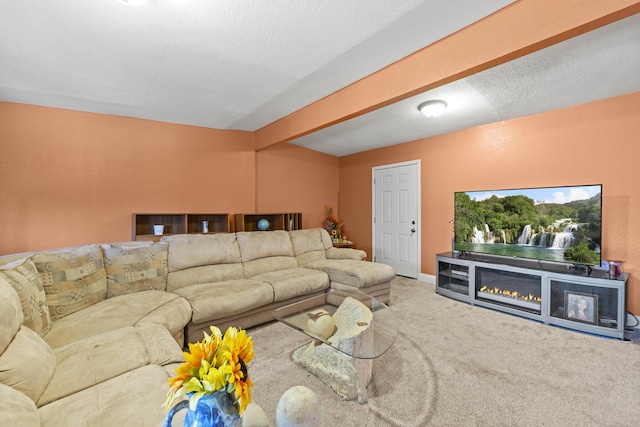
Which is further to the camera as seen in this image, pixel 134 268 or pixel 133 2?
pixel 134 268

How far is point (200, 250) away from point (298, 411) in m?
2.37

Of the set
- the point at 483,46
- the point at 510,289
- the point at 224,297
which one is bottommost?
the point at 510,289

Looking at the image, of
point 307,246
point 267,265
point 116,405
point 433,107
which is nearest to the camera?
point 116,405

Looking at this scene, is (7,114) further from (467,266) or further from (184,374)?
(467,266)

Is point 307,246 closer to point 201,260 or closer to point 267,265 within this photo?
point 267,265

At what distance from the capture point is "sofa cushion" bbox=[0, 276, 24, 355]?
1.10 m

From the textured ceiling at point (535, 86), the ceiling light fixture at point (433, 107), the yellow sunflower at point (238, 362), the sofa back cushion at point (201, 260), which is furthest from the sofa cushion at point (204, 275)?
the ceiling light fixture at point (433, 107)

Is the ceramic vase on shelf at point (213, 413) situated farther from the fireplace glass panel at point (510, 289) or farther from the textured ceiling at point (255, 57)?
the fireplace glass panel at point (510, 289)

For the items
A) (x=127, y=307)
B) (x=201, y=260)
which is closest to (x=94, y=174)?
(x=201, y=260)

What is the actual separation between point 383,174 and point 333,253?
1.91 m

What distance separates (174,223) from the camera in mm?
3770

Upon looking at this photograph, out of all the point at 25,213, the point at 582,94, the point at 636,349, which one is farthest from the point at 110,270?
the point at 582,94

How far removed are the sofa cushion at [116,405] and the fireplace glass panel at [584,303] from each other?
3.49m

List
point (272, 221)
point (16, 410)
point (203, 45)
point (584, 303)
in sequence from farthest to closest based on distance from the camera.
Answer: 1. point (272, 221)
2. point (584, 303)
3. point (203, 45)
4. point (16, 410)
